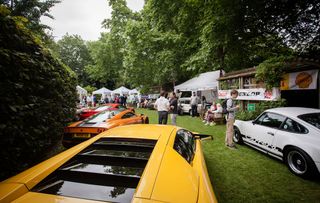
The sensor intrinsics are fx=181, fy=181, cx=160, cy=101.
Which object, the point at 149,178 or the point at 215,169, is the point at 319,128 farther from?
the point at 149,178

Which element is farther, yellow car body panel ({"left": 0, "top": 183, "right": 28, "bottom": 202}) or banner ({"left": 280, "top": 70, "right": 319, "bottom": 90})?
banner ({"left": 280, "top": 70, "right": 319, "bottom": 90})

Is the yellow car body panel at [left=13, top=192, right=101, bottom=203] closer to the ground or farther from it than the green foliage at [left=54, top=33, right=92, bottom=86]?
closer to the ground

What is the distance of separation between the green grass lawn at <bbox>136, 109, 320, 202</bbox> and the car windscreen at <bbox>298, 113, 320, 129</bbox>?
3.79ft

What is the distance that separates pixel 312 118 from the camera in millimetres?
4059

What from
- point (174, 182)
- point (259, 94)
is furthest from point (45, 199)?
point (259, 94)

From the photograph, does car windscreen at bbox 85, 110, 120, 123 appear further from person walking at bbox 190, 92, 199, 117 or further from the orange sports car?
person walking at bbox 190, 92, 199, 117

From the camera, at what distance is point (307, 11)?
22.3ft

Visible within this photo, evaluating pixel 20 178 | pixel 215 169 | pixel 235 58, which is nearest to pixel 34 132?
pixel 20 178

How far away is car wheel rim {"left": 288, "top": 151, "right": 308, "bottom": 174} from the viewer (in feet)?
12.3

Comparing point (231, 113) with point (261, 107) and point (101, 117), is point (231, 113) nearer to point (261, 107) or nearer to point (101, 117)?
point (261, 107)

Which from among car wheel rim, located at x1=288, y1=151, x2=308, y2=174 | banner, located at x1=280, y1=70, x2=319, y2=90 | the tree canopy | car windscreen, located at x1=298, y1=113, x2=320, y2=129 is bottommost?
car wheel rim, located at x1=288, y1=151, x2=308, y2=174

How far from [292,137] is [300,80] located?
165 inches

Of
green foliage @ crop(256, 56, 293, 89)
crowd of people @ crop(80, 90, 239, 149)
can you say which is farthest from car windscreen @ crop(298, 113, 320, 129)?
green foliage @ crop(256, 56, 293, 89)

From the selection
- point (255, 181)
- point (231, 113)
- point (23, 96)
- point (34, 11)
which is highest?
point (34, 11)
